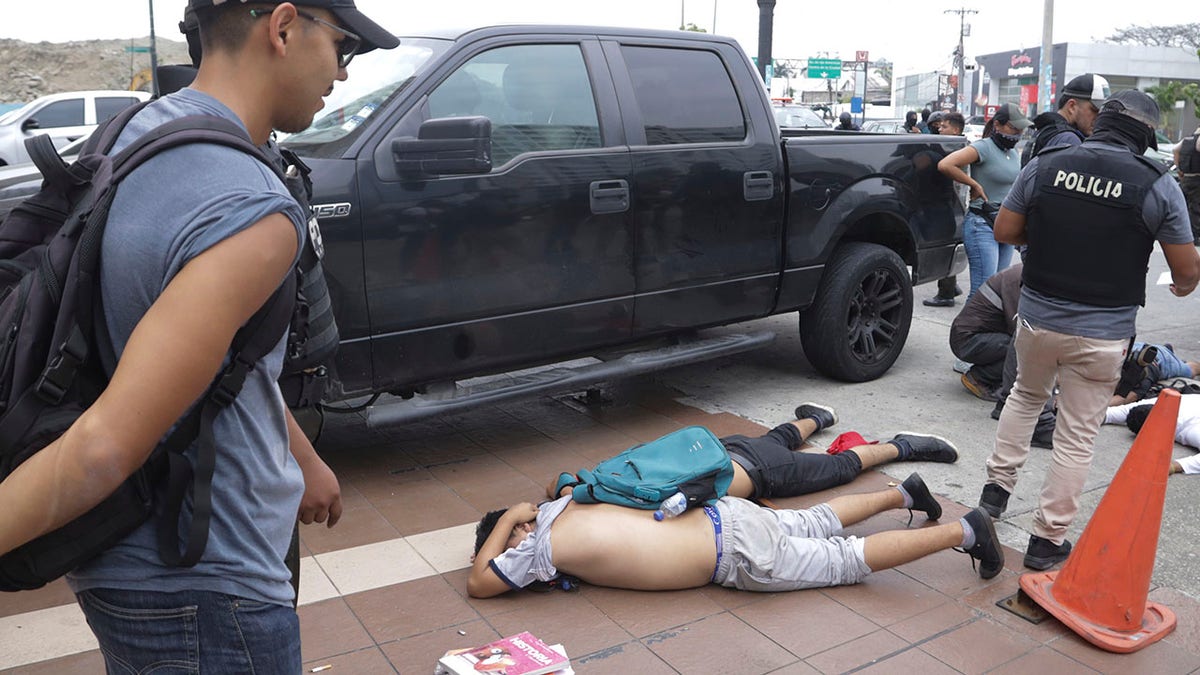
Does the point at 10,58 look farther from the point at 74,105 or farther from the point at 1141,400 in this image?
the point at 1141,400

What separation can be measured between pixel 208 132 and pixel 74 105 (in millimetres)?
17322

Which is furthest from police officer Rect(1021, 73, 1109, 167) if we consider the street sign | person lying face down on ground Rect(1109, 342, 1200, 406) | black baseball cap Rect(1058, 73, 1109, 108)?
the street sign

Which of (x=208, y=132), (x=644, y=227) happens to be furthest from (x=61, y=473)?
(x=644, y=227)

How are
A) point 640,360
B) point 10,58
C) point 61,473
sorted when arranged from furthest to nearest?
point 10,58
point 640,360
point 61,473

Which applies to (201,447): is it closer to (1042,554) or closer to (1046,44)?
(1042,554)

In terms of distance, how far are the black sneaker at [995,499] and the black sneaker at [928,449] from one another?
2.31 ft

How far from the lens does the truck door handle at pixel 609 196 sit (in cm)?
495

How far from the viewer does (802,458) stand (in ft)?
15.3

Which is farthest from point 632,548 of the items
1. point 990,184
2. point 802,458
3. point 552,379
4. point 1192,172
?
point 1192,172

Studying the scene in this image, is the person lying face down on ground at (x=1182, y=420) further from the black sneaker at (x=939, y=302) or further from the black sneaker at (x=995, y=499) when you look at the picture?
the black sneaker at (x=939, y=302)

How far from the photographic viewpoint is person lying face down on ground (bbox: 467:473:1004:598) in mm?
3627

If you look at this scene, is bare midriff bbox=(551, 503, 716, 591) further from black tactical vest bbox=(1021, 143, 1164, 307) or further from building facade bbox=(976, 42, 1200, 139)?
building facade bbox=(976, 42, 1200, 139)

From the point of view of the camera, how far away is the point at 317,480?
1.88 metres

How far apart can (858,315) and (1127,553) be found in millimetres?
3113
